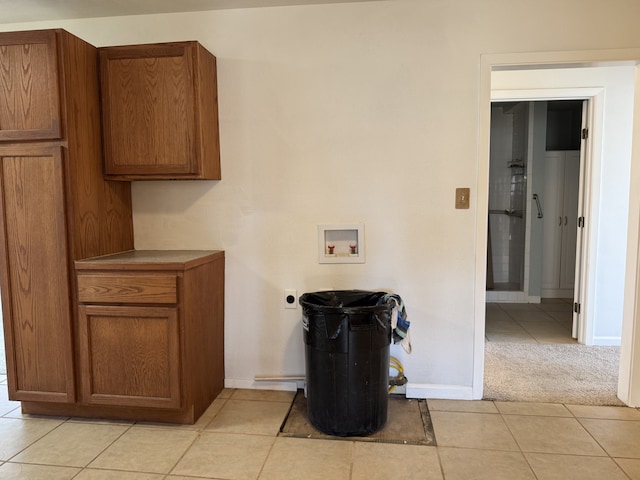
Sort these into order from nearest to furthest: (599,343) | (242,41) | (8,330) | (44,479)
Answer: (44,479), (8,330), (242,41), (599,343)

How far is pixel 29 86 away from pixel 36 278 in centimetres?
98

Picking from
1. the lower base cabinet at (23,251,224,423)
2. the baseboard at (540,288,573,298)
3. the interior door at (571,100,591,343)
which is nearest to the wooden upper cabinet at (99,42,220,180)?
Result: the lower base cabinet at (23,251,224,423)

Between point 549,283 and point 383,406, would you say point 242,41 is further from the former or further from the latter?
point 549,283

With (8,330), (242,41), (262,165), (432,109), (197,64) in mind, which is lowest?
(8,330)

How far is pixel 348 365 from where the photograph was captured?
6.72ft

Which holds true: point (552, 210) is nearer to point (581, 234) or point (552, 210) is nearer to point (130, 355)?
point (581, 234)

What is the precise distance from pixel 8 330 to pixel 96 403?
63 cm

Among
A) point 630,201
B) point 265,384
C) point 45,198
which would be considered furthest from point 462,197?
point 45,198

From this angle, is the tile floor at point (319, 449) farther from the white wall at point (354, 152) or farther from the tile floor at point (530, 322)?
the tile floor at point (530, 322)

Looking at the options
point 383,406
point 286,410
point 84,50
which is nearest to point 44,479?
point 286,410

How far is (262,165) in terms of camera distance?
2.53 metres

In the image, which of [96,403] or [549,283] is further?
[549,283]

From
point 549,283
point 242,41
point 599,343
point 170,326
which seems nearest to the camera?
point 170,326

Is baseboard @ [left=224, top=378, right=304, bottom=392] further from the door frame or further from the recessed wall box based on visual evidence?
the door frame
